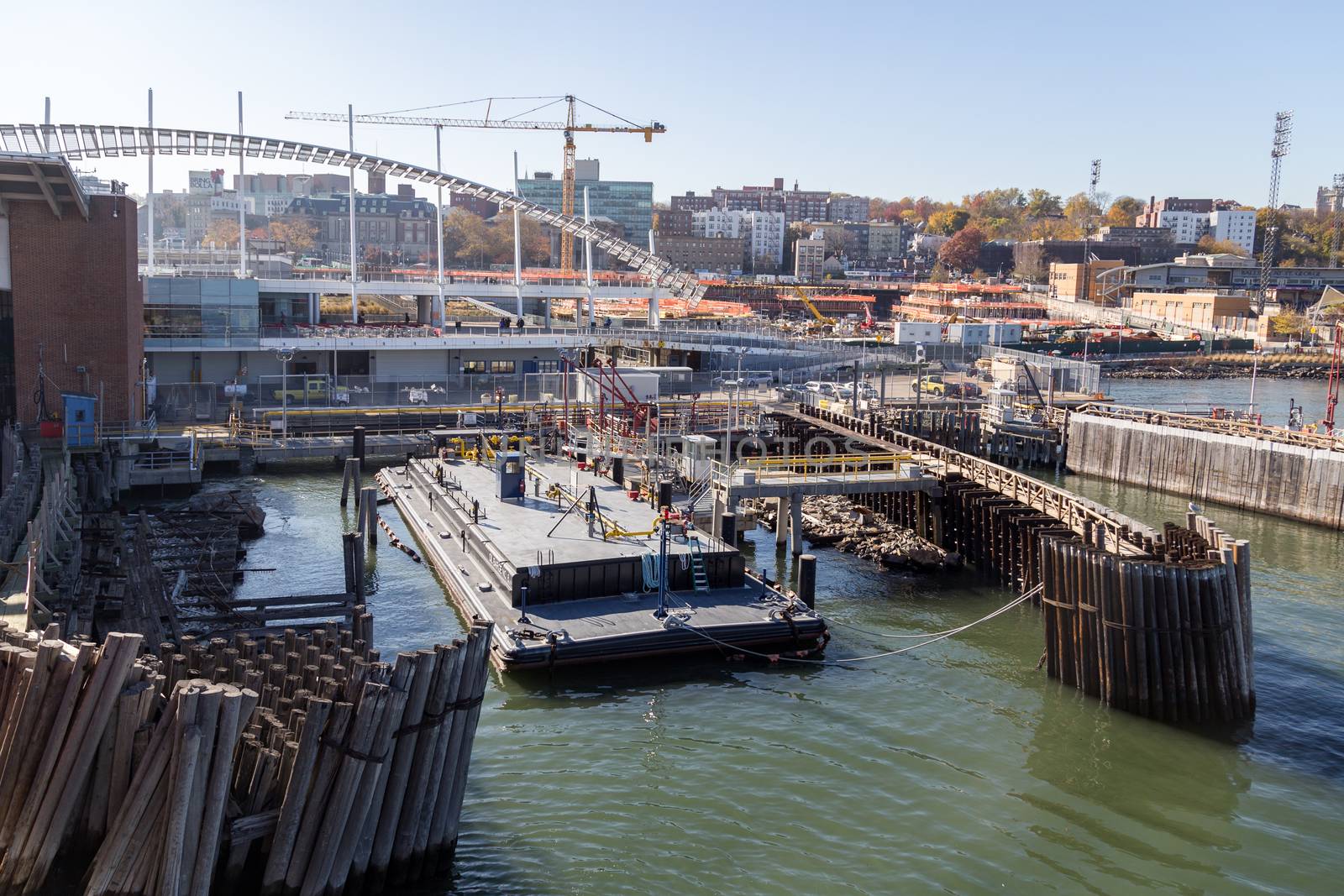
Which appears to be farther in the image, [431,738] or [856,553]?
[856,553]

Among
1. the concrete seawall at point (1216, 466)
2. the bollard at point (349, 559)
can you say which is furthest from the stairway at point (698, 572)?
the concrete seawall at point (1216, 466)

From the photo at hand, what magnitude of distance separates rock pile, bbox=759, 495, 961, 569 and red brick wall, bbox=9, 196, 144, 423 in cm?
2794

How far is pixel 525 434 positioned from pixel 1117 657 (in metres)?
26.0

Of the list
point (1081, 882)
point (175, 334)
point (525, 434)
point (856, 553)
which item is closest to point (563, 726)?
point (1081, 882)

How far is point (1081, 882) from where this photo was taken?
59.8 ft

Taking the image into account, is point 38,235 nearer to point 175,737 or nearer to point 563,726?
point 563,726

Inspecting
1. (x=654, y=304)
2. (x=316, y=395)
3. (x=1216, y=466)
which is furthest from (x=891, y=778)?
(x=654, y=304)

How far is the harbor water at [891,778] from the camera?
18.3m

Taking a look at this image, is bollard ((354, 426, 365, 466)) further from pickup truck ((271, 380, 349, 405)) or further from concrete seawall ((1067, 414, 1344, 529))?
concrete seawall ((1067, 414, 1344, 529))

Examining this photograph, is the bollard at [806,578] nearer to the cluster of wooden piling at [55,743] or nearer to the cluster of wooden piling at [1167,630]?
the cluster of wooden piling at [1167,630]

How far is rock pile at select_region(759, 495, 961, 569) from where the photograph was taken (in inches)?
1422

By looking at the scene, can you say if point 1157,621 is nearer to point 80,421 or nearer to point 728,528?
point 728,528

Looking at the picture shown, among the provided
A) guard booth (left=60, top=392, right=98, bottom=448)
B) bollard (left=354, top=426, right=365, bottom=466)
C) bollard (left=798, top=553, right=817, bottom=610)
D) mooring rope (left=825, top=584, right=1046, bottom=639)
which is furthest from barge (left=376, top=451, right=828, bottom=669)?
guard booth (left=60, top=392, right=98, bottom=448)

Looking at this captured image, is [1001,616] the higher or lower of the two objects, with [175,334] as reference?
lower
